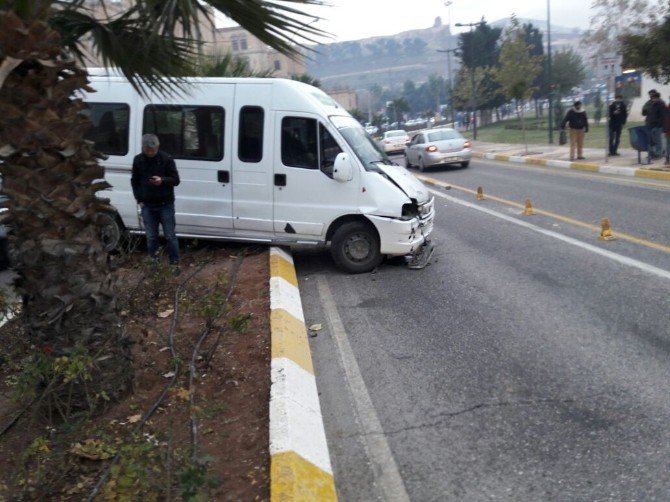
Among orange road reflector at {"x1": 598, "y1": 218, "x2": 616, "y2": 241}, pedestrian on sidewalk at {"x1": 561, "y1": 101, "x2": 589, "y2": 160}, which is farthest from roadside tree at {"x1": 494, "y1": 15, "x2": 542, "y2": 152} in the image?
orange road reflector at {"x1": 598, "y1": 218, "x2": 616, "y2": 241}

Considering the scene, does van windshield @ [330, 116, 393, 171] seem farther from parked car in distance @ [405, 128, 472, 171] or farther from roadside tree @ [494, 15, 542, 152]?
roadside tree @ [494, 15, 542, 152]

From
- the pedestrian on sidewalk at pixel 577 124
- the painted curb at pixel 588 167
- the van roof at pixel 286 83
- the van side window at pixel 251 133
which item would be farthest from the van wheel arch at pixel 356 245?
the pedestrian on sidewalk at pixel 577 124

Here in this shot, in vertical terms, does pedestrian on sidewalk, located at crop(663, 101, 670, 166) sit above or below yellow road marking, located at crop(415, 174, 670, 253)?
above

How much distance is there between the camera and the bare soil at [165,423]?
3.57 meters

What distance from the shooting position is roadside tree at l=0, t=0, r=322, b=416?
4.08m

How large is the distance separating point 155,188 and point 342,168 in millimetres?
2309

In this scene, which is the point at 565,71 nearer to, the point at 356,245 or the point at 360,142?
the point at 360,142

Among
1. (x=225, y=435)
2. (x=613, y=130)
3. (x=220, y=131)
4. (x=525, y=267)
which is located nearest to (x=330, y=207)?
(x=220, y=131)

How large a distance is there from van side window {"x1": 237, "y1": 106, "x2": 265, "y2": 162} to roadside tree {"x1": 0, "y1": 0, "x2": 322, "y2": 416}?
4460 millimetres

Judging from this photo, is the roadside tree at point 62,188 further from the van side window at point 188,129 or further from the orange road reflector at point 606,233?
the orange road reflector at point 606,233

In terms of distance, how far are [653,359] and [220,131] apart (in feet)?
20.2

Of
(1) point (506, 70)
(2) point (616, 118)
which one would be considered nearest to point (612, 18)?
(1) point (506, 70)

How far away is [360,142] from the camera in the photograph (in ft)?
31.3

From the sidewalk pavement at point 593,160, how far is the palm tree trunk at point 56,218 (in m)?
15.7
